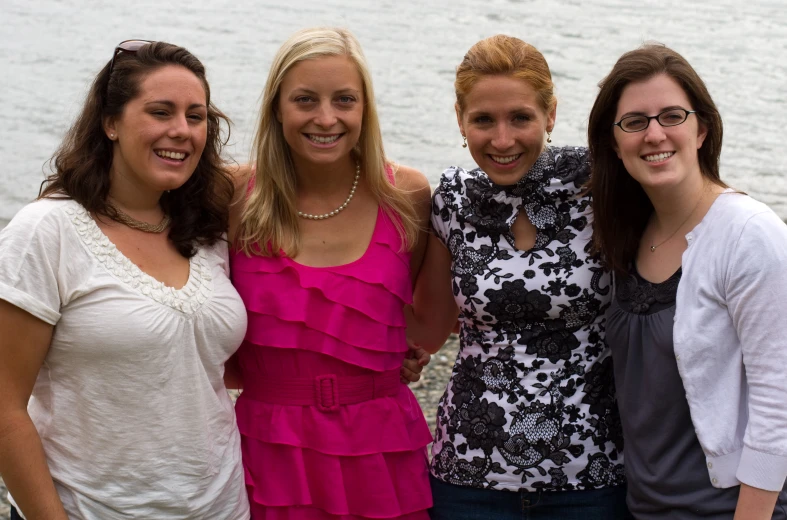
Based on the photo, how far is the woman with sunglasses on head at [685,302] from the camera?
7.31 feet

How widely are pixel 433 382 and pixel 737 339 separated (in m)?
4.06

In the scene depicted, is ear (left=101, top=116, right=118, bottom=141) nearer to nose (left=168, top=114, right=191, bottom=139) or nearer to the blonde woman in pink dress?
nose (left=168, top=114, right=191, bottom=139)

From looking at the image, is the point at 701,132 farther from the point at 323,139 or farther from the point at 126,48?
the point at 126,48

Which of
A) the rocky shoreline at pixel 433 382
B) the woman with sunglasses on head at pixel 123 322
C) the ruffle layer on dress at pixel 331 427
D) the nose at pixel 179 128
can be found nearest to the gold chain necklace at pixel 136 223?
the woman with sunglasses on head at pixel 123 322

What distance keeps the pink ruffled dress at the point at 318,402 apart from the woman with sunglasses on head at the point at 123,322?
147 millimetres

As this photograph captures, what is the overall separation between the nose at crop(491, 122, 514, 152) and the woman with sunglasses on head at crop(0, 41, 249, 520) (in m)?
0.87

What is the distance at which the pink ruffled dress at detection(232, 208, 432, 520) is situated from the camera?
2.89 metres

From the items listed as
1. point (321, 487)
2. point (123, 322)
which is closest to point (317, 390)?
point (321, 487)

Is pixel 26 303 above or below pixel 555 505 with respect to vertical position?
above

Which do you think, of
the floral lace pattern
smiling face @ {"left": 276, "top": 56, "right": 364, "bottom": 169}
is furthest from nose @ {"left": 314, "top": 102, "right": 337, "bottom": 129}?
the floral lace pattern

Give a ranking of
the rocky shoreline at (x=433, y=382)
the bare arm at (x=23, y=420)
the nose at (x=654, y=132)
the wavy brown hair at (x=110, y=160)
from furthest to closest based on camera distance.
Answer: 1. the rocky shoreline at (x=433, y=382)
2. the wavy brown hair at (x=110, y=160)
3. the nose at (x=654, y=132)
4. the bare arm at (x=23, y=420)

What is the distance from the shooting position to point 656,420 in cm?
248

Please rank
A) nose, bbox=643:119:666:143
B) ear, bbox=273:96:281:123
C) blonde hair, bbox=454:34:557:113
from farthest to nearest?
1. ear, bbox=273:96:281:123
2. blonde hair, bbox=454:34:557:113
3. nose, bbox=643:119:666:143

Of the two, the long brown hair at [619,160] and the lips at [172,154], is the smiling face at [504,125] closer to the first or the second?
the long brown hair at [619,160]
